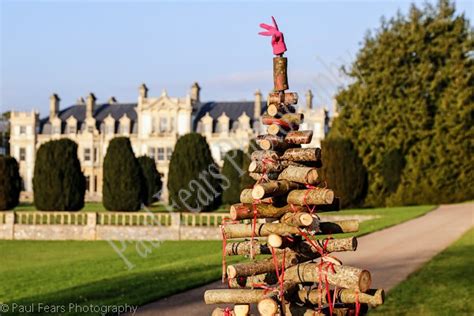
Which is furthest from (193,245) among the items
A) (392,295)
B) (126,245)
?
(392,295)

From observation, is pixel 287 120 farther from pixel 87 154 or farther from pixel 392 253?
pixel 87 154

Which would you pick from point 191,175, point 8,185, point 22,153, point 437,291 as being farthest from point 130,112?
point 437,291

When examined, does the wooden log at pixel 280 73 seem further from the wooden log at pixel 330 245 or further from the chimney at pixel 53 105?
the chimney at pixel 53 105

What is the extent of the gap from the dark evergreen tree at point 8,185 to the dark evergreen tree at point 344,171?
602 inches

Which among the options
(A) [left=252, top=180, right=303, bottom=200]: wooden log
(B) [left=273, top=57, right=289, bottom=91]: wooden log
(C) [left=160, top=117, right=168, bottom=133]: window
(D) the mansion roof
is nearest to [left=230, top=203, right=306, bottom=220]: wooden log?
(A) [left=252, top=180, right=303, bottom=200]: wooden log

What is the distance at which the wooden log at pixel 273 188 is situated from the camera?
520 centimetres

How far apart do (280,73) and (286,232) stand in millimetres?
1327

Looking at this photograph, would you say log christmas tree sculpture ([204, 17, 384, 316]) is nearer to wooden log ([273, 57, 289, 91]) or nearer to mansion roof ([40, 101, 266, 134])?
wooden log ([273, 57, 289, 91])

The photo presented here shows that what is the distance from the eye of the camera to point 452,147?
38.8 meters

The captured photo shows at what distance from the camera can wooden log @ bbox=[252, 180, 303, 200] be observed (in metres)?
5.20

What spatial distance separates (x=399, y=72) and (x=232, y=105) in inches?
1100

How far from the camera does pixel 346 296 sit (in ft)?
17.9

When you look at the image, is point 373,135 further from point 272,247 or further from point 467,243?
point 272,247

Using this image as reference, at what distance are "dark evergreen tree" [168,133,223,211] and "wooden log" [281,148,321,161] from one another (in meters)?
27.2
